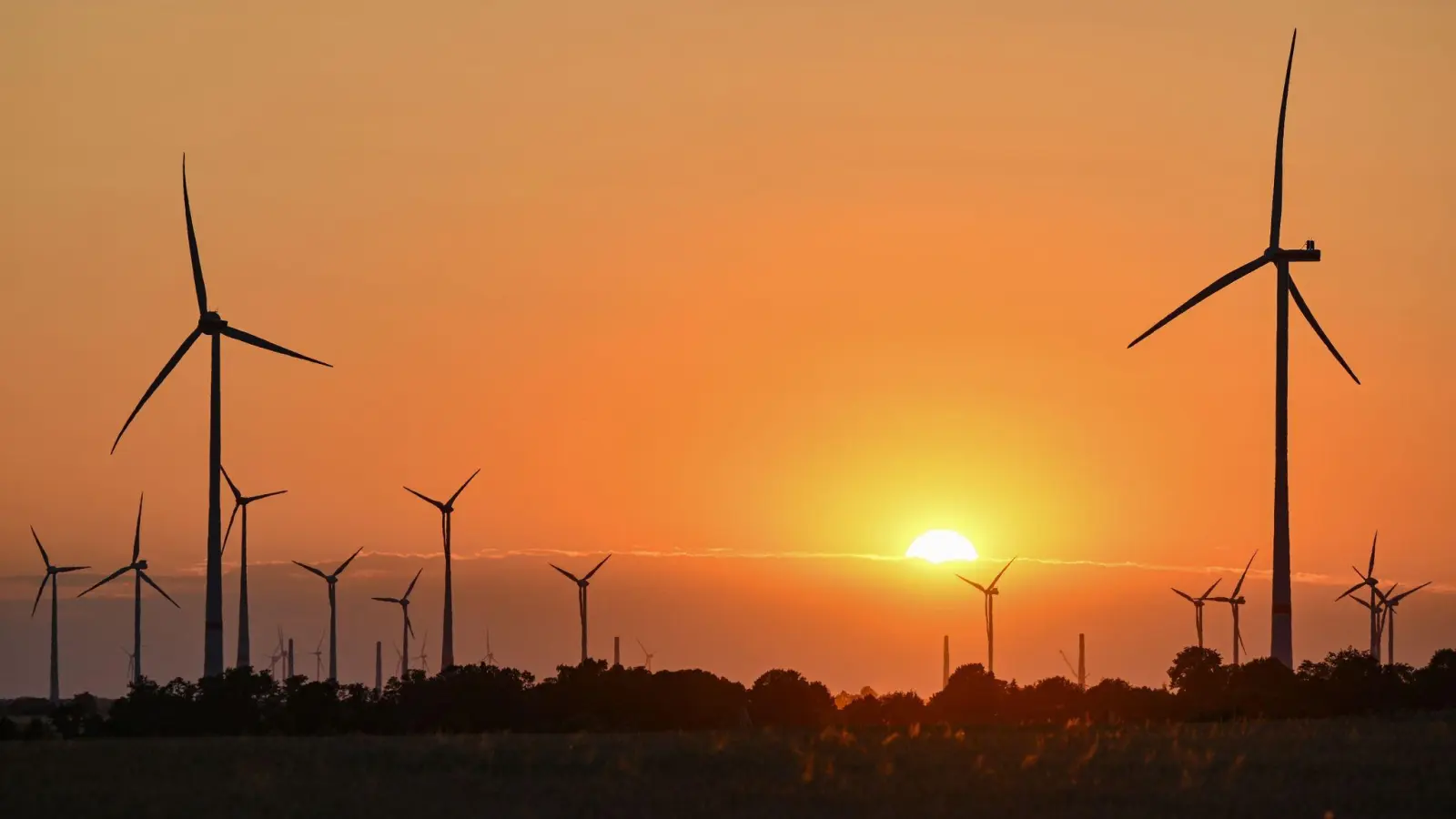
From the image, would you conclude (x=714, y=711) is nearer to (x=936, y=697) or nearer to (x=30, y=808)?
(x=936, y=697)

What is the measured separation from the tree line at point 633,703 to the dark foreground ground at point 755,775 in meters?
25.1

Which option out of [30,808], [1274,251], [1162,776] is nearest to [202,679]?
[30,808]

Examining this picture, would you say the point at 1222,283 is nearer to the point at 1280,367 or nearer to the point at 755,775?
the point at 1280,367

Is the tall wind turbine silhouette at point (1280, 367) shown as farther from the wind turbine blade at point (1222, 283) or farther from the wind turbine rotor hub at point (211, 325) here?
the wind turbine rotor hub at point (211, 325)

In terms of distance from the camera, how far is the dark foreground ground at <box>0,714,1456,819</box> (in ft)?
176

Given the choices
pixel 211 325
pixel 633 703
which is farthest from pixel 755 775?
pixel 211 325

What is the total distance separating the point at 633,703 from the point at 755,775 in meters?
47.5

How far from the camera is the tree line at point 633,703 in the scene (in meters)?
97.4

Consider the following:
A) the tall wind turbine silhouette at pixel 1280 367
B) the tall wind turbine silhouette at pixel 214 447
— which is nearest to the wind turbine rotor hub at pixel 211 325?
the tall wind turbine silhouette at pixel 214 447

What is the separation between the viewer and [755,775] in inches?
2347

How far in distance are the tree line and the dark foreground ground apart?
2514cm

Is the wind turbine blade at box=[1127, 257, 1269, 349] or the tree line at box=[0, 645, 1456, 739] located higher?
the wind turbine blade at box=[1127, 257, 1269, 349]

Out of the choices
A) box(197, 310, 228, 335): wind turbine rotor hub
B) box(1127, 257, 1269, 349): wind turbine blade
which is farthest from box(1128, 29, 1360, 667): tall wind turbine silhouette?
box(197, 310, 228, 335): wind turbine rotor hub

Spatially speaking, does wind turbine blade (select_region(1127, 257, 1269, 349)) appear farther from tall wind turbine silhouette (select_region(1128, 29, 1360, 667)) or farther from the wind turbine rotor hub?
the wind turbine rotor hub
